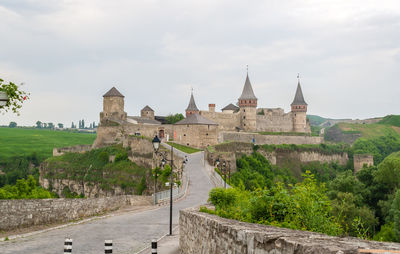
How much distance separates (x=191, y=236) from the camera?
12.1 metres

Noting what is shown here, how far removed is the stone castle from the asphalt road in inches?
1571

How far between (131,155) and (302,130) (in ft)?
149

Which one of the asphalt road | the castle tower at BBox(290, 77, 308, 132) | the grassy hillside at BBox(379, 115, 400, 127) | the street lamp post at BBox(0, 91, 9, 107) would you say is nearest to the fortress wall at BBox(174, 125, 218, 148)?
the castle tower at BBox(290, 77, 308, 132)

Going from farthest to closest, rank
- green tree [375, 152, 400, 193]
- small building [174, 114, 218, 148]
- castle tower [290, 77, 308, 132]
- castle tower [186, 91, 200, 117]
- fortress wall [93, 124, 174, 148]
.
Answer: castle tower [290, 77, 308, 132]
castle tower [186, 91, 200, 117]
fortress wall [93, 124, 174, 148]
small building [174, 114, 218, 148]
green tree [375, 152, 400, 193]

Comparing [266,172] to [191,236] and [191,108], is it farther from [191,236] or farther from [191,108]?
[191,236]

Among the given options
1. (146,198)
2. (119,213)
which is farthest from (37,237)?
(146,198)

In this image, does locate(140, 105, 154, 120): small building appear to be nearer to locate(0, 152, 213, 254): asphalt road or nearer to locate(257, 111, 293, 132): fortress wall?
locate(257, 111, 293, 132): fortress wall

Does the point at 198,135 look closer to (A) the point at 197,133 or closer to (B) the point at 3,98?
(A) the point at 197,133

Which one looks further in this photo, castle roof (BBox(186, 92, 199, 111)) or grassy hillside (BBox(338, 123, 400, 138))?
grassy hillside (BBox(338, 123, 400, 138))

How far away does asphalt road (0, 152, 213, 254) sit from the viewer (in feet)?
49.6

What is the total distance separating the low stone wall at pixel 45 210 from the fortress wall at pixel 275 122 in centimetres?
6957

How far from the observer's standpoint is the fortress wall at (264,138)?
262 feet

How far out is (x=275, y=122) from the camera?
96938 mm

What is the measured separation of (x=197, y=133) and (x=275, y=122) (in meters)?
32.6
